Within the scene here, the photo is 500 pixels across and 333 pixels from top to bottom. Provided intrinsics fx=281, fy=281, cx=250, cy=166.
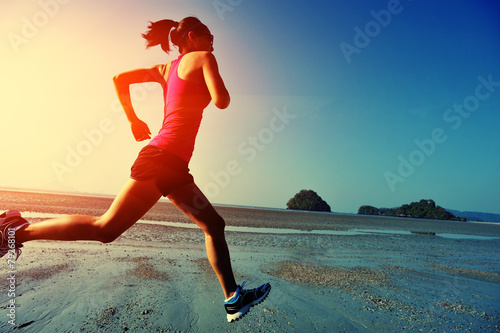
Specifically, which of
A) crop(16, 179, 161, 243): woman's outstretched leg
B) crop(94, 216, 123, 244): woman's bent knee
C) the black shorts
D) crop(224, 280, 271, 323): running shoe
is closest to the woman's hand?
the black shorts

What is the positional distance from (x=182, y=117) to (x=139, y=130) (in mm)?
593

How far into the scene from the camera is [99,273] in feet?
15.1

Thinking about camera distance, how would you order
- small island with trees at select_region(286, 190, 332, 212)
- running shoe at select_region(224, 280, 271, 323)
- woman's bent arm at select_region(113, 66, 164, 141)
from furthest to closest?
small island with trees at select_region(286, 190, 332, 212), woman's bent arm at select_region(113, 66, 164, 141), running shoe at select_region(224, 280, 271, 323)

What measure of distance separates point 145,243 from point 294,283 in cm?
465

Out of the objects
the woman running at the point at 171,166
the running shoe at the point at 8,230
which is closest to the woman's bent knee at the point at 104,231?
the woman running at the point at 171,166

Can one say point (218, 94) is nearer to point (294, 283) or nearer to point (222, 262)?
point (222, 262)

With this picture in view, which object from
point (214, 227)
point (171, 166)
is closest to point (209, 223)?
point (214, 227)

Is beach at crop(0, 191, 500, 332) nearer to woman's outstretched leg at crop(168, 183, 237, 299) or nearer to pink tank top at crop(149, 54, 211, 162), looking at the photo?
woman's outstretched leg at crop(168, 183, 237, 299)

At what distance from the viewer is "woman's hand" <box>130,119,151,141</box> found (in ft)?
8.77

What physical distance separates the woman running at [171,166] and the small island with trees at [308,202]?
117 meters

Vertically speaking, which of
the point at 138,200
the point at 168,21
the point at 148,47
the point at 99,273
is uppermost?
the point at 168,21

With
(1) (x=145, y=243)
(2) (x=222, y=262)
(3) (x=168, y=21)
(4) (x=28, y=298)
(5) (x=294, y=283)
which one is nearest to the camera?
(2) (x=222, y=262)

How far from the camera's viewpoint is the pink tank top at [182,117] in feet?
7.55

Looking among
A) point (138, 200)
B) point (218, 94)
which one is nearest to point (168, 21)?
point (218, 94)
